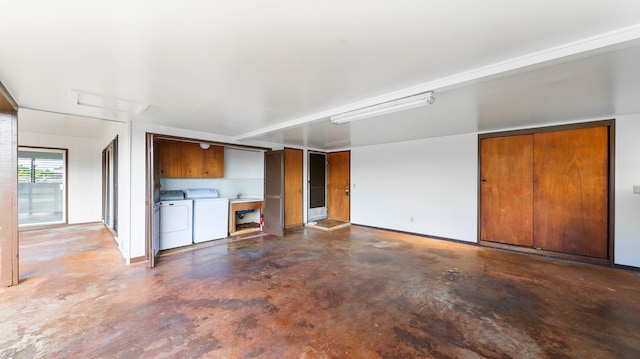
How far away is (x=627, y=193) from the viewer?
3.44 metres

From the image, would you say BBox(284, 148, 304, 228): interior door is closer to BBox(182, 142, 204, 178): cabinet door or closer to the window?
BBox(182, 142, 204, 178): cabinet door

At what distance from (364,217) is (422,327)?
4.41 metres

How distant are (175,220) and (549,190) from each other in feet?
21.8

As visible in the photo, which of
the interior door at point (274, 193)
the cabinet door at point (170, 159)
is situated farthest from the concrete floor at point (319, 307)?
the cabinet door at point (170, 159)

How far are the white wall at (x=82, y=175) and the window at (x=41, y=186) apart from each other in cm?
13

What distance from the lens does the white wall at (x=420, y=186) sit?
4.82 metres

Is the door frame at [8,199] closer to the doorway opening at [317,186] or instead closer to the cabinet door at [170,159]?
the cabinet door at [170,159]

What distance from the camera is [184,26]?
148 centimetres

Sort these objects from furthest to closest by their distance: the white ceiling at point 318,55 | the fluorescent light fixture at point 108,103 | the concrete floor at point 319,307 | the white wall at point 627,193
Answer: the white wall at point 627,193 → the fluorescent light fixture at point 108,103 → the concrete floor at point 319,307 → the white ceiling at point 318,55

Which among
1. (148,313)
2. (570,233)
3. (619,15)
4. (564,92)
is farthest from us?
(570,233)

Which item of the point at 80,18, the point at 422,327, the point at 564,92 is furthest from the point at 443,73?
the point at 80,18

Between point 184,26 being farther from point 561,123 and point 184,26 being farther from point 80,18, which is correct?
point 561,123

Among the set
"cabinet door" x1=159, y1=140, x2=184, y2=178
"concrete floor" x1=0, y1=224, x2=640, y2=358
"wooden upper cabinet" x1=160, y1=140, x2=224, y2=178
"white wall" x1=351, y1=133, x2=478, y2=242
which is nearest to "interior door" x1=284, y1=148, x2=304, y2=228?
"white wall" x1=351, y1=133, x2=478, y2=242

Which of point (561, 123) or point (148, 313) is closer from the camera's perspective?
point (148, 313)
